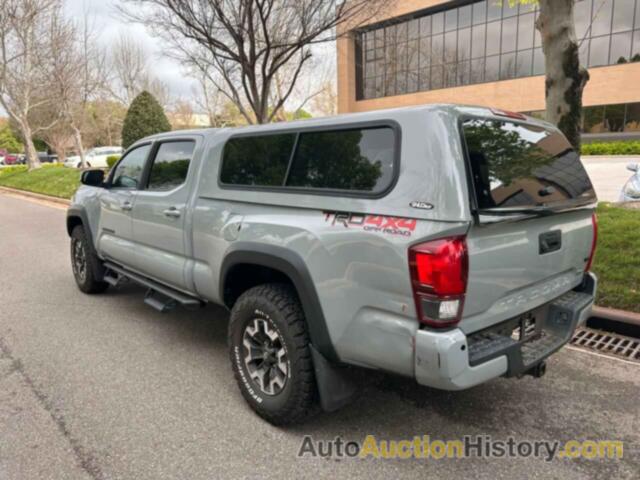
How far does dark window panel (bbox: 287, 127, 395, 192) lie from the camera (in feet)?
8.16

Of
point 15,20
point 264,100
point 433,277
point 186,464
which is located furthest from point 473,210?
point 15,20

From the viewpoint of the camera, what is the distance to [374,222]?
2395mm

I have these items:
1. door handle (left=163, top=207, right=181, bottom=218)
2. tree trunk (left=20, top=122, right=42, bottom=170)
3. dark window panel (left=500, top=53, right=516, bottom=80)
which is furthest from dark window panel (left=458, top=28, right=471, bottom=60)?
door handle (left=163, top=207, right=181, bottom=218)

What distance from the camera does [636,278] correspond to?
473 centimetres

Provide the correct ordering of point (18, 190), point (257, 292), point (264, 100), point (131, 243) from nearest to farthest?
point (257, 292) → point (131, 243) → point (264, 100) → point (18, 190)

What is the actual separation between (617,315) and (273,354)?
125 inches

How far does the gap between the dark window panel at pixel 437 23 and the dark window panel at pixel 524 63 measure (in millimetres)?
5957

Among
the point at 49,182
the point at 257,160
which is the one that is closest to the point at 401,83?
the point at 49,182

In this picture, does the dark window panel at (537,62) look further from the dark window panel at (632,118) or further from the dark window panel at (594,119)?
the dark window panel at (632,118)

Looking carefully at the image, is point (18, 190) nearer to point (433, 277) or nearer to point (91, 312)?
point (91, 312)

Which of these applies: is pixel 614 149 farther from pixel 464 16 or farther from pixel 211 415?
pixel 211 415

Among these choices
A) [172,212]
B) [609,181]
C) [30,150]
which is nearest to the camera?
[172,212]

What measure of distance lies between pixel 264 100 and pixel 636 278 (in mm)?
9042

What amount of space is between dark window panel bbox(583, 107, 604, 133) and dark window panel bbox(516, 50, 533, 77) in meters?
4.60
